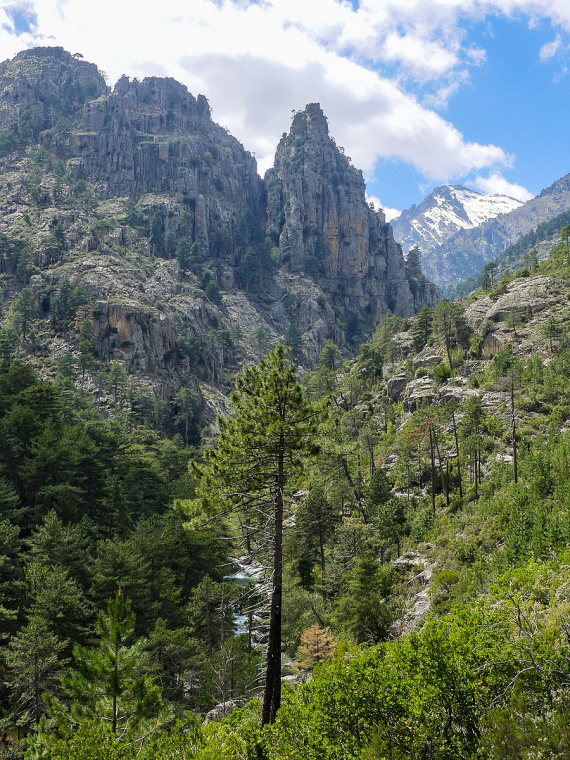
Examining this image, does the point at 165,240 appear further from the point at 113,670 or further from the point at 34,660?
Answer: the point at 113,670

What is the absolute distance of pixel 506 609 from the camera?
32.5 ft

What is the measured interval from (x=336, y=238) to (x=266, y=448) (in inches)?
7204

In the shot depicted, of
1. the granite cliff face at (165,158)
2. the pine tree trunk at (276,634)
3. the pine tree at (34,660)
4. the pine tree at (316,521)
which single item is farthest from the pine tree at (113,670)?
the granite cliff face at (165,158)

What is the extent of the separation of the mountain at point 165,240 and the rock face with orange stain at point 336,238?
561mm

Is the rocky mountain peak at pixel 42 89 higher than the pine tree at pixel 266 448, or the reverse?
the rocky mountain peak at pixel 42 89

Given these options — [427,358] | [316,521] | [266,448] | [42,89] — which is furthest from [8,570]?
[42,89]

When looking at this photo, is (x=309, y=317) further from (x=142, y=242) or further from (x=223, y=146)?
(x=223, y=146)

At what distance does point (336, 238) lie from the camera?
187875mm

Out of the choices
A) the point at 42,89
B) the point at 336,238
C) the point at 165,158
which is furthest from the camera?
the point at 336,238

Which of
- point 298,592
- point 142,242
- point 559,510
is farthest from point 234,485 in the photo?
point 142,242

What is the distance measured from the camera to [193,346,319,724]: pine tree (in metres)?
15.6

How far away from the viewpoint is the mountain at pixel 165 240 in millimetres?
106438

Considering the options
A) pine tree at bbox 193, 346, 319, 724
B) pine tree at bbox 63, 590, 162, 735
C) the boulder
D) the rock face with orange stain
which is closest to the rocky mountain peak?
the rock face with orange stain

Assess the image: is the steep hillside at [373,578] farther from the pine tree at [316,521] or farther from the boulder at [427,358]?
the boulder at [427,358]
